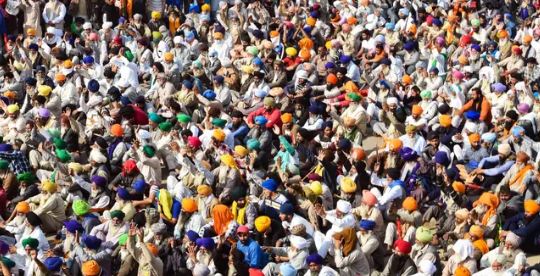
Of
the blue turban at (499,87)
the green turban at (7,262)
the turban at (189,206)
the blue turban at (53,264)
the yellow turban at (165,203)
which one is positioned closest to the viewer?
the blue turban at (53,264)

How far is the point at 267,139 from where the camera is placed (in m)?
15.4

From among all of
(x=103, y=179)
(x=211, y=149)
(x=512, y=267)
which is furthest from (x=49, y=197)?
(x=512, y=267)

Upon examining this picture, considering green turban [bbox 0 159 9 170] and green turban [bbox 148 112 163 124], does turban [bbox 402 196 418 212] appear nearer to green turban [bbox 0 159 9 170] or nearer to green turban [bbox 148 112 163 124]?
green turban [bbox 148 112 163 124]

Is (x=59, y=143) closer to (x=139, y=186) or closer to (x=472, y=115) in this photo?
(x=139, y=186)

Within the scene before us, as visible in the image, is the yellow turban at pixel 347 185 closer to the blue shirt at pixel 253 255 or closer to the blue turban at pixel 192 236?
the blue shirt at pixel 253 255

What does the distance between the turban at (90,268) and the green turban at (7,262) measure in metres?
0.86

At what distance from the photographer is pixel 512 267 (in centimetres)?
1186

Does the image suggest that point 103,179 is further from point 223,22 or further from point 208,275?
point 223,22

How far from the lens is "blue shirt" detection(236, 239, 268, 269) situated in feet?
39.3

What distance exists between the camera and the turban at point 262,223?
1255 centimetres

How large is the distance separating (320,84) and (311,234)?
20.0 feet

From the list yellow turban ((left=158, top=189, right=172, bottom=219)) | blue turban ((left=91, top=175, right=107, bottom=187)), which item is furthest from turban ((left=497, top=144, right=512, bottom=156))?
blue turban ((left=91, top=175, right=107, bottom=187))

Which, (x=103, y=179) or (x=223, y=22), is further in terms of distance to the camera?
(x=223, y=22)

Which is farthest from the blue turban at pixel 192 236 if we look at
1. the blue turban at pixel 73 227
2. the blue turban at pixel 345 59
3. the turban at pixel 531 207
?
the blue turban at pixel 345 59
